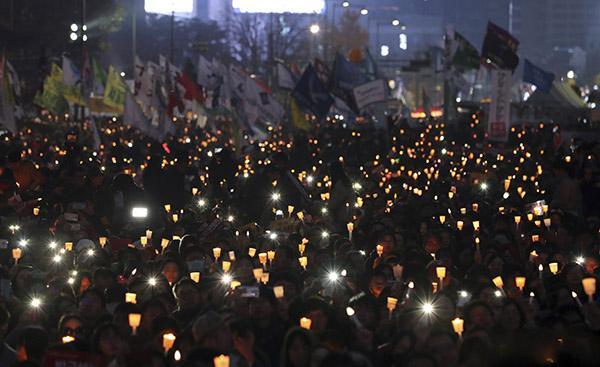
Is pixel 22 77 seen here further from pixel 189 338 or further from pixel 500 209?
pixel 189 338

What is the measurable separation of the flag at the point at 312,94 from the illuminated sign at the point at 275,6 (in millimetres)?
57652

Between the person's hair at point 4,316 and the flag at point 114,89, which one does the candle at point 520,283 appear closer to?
the person's hair at point 4,316

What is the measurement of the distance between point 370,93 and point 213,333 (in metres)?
27.3

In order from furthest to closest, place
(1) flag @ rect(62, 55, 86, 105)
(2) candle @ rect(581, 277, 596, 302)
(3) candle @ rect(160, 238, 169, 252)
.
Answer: (1) flag @ rect(62, 55, 86, 105) → (3) candle @ rect(160, 238, 169, 252) → (2) candle @ rect(581, 277, 596, 302)

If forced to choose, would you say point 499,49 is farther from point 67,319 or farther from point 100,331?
point 100,331

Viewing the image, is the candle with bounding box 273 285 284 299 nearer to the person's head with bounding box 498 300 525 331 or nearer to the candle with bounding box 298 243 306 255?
the person's head with bounding box 498 300 525 331

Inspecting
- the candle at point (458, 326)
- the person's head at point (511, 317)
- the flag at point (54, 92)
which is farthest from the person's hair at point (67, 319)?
the flag at point (54, 92)

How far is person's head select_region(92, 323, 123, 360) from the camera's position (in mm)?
8906

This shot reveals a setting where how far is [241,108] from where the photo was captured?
36531mm

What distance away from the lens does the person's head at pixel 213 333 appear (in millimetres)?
8641

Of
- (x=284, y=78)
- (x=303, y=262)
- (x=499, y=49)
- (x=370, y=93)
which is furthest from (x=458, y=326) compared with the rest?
(x=284, y=78)

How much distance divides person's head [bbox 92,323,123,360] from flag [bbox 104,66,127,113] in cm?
2792

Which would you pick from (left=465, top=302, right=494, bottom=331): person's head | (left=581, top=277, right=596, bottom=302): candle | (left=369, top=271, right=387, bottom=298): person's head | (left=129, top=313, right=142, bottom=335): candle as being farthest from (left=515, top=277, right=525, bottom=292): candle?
(left=129, top=313, right=142, bottom=335): candle

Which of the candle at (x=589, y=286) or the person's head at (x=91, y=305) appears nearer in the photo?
the person's head at (x=91, y=305)
